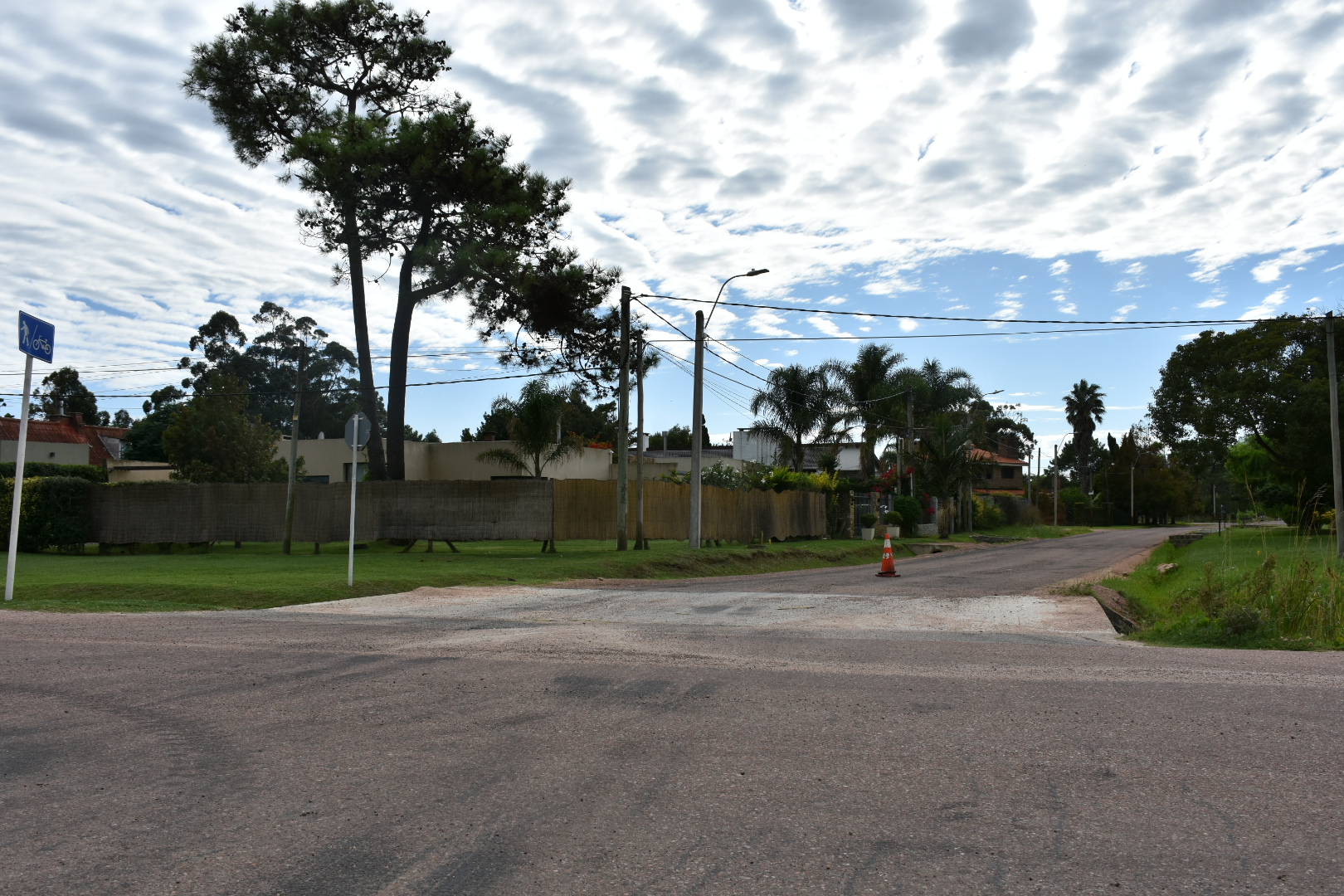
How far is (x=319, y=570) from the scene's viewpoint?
19.1 meters

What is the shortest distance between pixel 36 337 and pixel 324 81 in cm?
2085

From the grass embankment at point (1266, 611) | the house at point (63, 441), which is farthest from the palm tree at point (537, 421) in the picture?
the house at point (63, 441)

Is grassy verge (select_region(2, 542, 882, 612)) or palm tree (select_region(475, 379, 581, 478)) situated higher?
palm tree (select_region(475, 379, 581, 478))

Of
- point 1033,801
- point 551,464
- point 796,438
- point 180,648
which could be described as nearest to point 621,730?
point 1033,801

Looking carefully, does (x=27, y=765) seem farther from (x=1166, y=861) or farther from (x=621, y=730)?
(x=1166, y=861)

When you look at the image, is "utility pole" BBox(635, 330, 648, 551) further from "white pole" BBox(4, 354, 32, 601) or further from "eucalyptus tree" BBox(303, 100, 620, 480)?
"white pole" BBox(4, 354, 32, 601)

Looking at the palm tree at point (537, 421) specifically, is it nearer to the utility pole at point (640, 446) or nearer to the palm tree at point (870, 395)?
the utility pole at point (640, 446)

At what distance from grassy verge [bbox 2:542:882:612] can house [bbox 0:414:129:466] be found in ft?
123

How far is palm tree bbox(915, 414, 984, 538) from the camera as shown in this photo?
45.7 meters

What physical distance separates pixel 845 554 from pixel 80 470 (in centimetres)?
2765

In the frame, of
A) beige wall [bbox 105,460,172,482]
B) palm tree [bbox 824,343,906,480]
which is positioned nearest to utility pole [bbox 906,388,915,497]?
palm tree [bbox 824,343,906,480]

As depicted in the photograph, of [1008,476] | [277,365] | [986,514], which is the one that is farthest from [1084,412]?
[277,365]

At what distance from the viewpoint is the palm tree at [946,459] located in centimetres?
4572

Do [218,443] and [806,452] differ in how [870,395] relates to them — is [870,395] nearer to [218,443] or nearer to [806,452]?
[806,452]
